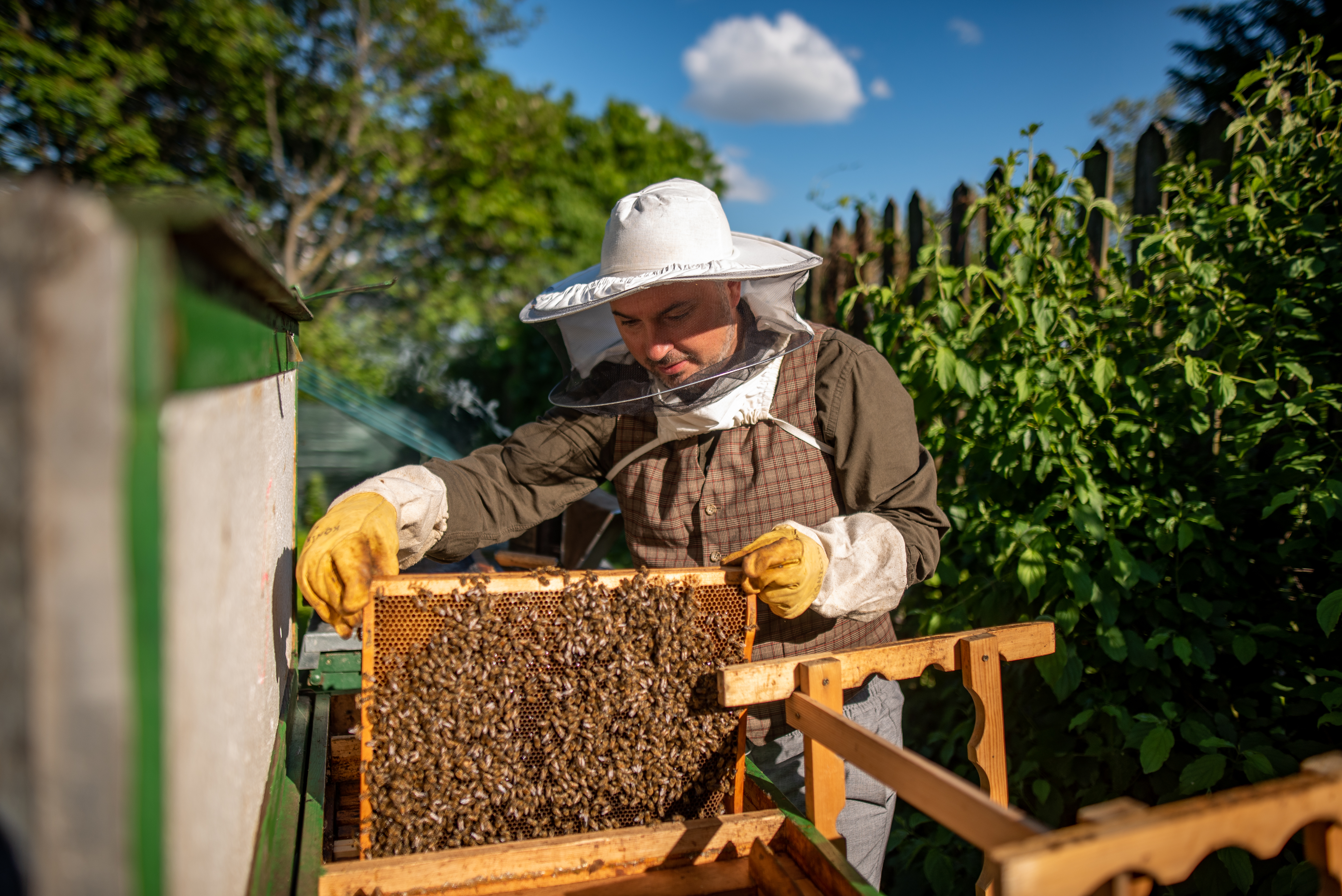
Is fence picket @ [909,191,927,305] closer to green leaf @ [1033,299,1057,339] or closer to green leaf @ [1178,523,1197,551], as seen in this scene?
green leaf @ [1033,299,1057,339]

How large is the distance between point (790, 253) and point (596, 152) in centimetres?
1065

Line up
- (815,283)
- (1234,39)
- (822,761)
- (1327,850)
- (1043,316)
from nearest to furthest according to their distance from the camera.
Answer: (1327,850)
(822,761)
(1043,316)
(815,283)
(1234,39)

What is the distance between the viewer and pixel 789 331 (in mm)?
2162

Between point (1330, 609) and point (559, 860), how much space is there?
204cm

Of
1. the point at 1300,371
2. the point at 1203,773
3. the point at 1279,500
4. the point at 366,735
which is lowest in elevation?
the point at 1203,773

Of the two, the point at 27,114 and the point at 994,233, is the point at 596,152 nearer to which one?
the point at 27,114

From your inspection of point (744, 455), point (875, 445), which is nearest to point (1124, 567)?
point (875, 445)

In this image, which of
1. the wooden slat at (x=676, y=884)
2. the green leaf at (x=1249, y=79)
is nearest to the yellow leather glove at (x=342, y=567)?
the wooden slat at (x=676, y=884)

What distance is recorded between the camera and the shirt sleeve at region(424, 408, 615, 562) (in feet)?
7.30

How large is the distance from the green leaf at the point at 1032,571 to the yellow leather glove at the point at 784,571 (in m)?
1.05

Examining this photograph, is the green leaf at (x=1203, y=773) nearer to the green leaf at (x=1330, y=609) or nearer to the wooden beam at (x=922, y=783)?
the green leaf at (x=1330, y=609)

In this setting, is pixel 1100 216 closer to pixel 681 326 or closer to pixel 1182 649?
pixel 1182 649

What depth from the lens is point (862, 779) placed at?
6.89 ft

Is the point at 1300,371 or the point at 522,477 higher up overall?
the point at 1300,371
